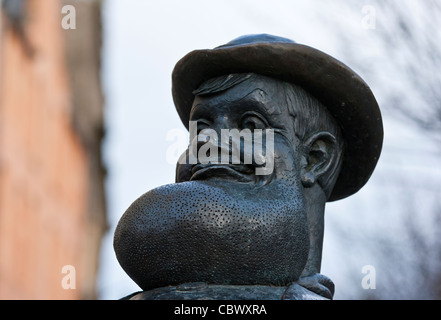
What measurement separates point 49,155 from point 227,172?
92.4 ft

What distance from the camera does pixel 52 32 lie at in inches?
1256

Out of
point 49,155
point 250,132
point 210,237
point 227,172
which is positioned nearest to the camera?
point 210,237

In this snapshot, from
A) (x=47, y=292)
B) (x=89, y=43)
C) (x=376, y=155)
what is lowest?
(x=47, y=292)

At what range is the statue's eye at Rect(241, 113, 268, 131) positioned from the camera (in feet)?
13.3

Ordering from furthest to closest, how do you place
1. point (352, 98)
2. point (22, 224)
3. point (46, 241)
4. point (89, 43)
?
1. point (89, 43)
2. point (46, 241)
3. point (22, 224)
4. point (352, 98)

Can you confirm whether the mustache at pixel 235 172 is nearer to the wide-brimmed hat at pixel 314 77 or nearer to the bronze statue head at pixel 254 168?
the bronze statue head at pixel 254 168

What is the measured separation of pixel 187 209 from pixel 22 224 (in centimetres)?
2498

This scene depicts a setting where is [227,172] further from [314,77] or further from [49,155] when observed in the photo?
[49,155]

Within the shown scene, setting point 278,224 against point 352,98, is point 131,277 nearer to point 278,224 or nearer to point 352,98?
point 278,224

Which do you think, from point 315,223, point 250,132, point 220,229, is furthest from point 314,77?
point 220,229

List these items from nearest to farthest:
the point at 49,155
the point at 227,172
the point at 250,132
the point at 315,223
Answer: the point at 227,172, the point at 250,132, the point at 315,223, the point at 49,155

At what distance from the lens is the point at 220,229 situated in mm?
3664

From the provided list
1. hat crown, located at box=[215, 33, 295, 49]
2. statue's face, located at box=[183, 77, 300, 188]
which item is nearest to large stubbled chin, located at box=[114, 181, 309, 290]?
statue's face, located at box=[183, 77, 300, 188]

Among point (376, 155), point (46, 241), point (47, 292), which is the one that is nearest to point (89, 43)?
point (46, 241)
